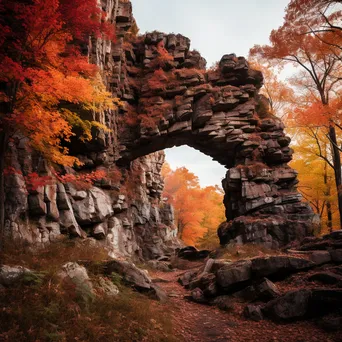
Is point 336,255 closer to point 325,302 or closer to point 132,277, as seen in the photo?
point 325,302

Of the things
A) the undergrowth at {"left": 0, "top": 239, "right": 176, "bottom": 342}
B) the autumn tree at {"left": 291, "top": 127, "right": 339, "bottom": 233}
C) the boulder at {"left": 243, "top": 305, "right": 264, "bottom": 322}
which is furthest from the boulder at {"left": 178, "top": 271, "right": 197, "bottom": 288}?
the autumn tree at {"left": 291, "top": 127, "right": 339, "bottom": 233}

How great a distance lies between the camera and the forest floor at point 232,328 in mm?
5867

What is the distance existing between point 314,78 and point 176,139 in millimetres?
11023

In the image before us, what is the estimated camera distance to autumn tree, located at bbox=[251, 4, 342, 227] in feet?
43.4

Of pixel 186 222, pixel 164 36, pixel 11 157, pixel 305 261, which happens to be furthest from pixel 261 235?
pixel 164 36

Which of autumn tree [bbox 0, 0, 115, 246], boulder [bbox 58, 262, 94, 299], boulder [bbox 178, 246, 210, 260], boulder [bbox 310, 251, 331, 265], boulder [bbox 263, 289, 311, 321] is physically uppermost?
autumn tree [bbox 0, 0, 115, 246]

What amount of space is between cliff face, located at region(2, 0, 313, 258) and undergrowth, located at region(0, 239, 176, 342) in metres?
8.65

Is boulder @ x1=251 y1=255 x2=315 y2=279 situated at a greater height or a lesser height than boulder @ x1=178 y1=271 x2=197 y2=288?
greater

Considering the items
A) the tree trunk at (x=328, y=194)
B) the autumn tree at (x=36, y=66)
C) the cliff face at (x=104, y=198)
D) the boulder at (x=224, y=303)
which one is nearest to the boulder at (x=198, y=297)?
the boulder at (x=224, y=303)

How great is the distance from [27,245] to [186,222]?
2667cm

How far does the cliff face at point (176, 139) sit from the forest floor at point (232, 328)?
8.61 metres

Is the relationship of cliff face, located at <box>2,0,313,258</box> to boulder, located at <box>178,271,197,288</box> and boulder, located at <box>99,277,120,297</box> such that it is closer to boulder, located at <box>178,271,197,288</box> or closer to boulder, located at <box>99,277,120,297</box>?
boulder, located at <box>178,271,197,288</box>

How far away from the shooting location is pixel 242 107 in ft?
69.8

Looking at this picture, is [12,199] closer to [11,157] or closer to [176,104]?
[11,157]
